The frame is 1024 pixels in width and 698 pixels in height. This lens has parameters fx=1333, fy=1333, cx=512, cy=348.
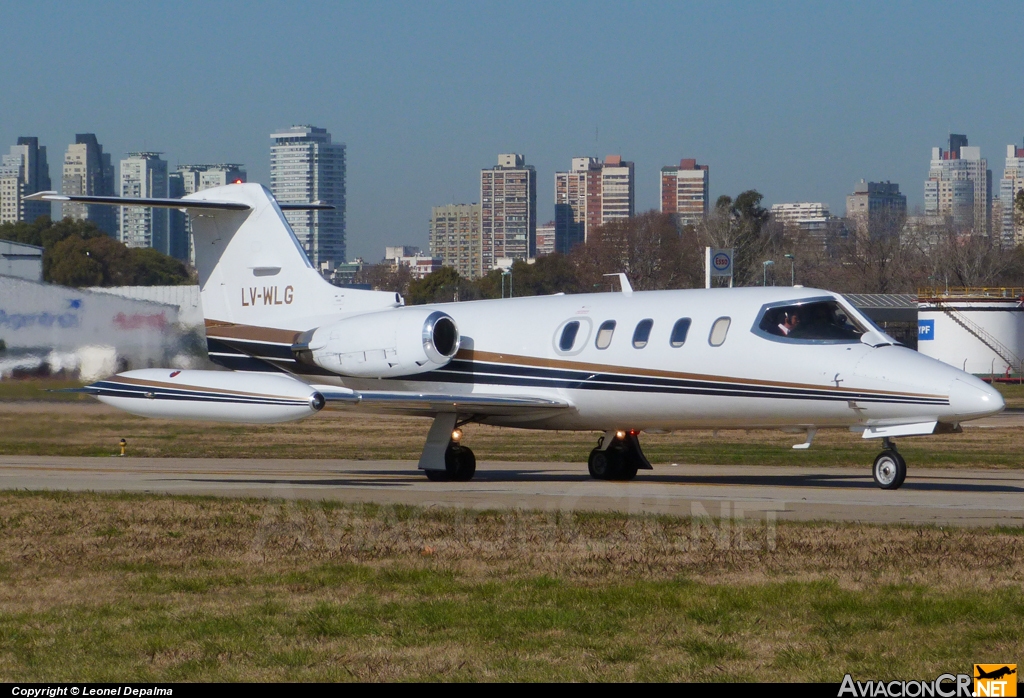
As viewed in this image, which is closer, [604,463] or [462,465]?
[462,465]

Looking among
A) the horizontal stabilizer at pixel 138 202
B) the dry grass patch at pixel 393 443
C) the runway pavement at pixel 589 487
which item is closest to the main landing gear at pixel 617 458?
the runway pavement at pixel 589 487

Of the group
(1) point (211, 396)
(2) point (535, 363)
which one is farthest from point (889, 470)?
(1) point (211, 396)

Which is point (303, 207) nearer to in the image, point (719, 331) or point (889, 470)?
point (719, 331)

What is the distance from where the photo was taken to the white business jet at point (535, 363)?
60.1ft

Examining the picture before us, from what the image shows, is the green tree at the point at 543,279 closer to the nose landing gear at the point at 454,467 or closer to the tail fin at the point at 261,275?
the tail fin at the point at 261,275

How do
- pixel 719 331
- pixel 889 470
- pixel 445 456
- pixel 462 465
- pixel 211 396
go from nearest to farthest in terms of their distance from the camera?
pixel 889 470 → pixel 719 331 → pixel 211 396 → pixel 445 456 → pixel 462 465

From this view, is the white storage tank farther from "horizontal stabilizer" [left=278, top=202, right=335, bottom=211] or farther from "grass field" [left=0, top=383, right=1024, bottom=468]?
"horizontal stabilizer" [left=278, top=202, right=335, bottom=211]

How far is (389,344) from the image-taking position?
2156 cm

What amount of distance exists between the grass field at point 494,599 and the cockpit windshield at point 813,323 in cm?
527

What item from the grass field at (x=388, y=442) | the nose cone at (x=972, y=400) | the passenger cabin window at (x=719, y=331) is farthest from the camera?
the grass field at (x=388, y=442)

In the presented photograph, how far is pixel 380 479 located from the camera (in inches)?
841

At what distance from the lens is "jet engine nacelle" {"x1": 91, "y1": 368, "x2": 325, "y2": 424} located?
19016 millimetres

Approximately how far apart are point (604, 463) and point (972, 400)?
21.4 feet

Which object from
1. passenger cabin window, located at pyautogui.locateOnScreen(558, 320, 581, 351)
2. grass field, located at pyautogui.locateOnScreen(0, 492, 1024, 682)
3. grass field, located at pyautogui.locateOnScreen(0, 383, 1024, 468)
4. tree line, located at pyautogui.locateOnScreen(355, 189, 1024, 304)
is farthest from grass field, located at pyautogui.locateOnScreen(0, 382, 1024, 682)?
tree line, located at pyautogui.locateOnScreen(355, 189, 1024, 304)
